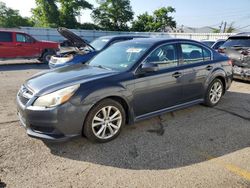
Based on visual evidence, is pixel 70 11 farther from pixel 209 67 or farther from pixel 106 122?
pixel 106 122

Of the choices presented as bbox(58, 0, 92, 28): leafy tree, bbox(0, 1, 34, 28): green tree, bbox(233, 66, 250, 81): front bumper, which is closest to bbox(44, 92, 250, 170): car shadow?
bbox(233, 66, 250, 81): front bumper

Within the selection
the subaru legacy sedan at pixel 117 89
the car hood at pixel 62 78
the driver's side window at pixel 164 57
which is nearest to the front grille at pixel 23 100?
the subaru legacy sedan at pixel 117 89

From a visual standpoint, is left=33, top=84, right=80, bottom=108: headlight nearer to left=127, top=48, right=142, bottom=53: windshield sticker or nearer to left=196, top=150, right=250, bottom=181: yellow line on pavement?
left=127, top=48, right=142, bottom=53: windshield sticker

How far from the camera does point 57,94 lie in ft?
10.5

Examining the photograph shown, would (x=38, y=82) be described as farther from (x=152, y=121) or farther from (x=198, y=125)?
(x=198, y=125)

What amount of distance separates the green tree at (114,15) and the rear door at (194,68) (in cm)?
4134

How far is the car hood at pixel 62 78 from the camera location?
333 centimetres

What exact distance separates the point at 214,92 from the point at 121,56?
7.97 ft

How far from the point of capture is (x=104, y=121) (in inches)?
140

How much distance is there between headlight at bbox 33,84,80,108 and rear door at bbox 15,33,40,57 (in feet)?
35.5

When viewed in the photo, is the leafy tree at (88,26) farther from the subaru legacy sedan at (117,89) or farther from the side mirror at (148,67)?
the side mirror at (148,67)

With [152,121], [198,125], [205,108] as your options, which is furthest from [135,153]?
[205,108]

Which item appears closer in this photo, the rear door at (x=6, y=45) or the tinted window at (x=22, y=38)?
the rear door at (x=6, y=45)

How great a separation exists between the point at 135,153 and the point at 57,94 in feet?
4.56
